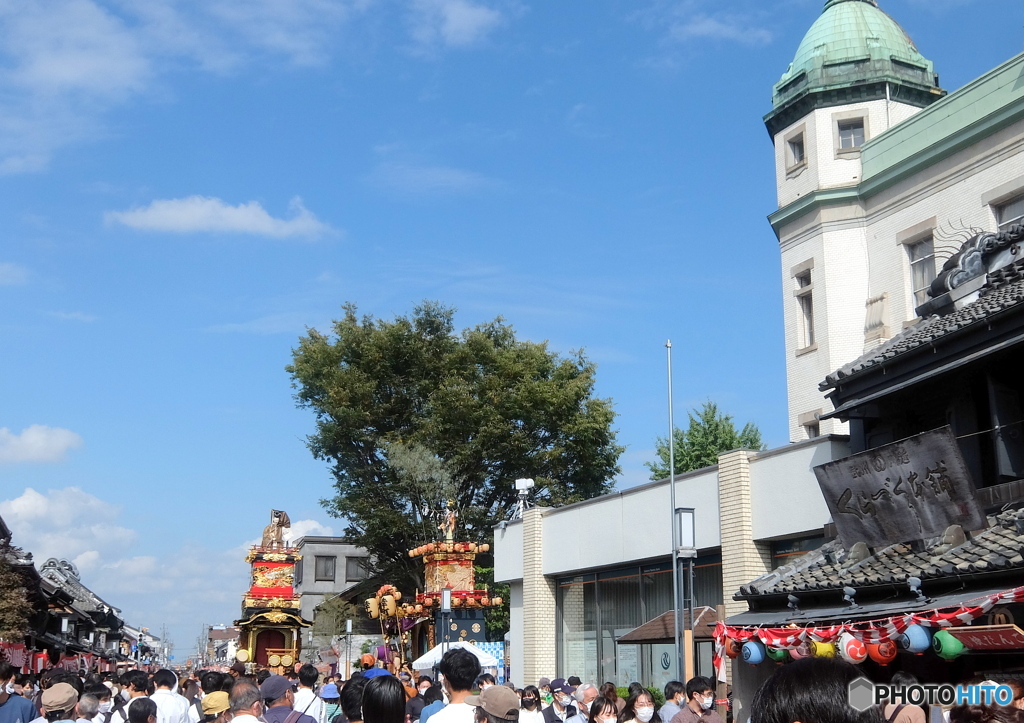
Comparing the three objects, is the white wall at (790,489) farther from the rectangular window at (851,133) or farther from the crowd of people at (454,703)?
the rectangular window at (851,133)

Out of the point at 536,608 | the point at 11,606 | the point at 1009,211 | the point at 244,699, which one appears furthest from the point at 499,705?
the point at 536,608

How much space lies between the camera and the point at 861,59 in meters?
29.2

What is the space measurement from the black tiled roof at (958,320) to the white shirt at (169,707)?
1203 centimetres

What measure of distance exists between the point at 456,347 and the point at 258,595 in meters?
22.2

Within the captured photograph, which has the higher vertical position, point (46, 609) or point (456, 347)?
point (456, 347)

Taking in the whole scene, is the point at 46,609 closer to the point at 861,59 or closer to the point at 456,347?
the point at 456,347

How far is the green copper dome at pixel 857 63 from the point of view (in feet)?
95.3

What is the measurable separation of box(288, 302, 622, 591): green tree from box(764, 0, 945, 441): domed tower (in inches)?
686

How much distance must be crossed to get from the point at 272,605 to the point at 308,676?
5150cm

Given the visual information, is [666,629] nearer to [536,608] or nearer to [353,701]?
[536,608]

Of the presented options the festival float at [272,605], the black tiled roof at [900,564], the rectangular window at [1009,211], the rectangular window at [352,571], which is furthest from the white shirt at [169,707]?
the rectangular window at [352,571]

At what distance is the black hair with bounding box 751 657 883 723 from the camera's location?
7.97 feet

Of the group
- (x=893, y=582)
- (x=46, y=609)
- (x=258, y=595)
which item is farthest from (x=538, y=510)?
(x=258, y=595)

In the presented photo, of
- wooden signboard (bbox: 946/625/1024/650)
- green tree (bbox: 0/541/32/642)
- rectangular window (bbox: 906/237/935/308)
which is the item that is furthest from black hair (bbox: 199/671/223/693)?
rectangular window (bbox: 906/237/935/308)
